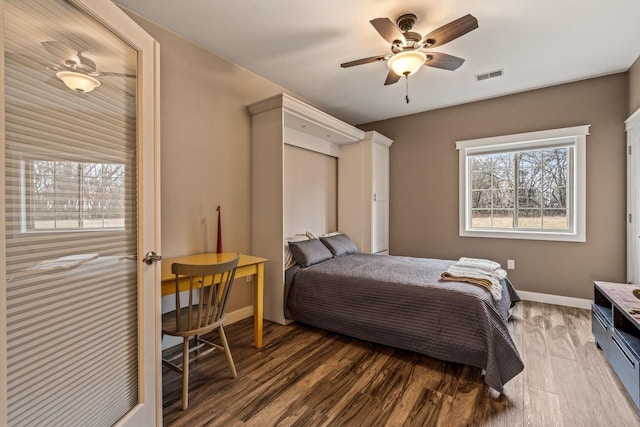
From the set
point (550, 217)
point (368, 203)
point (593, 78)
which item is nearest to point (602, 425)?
point (550, 217)

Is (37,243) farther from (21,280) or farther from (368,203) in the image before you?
(368,203)

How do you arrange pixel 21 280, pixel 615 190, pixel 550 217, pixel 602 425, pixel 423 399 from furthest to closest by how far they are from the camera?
1. pixel 550 217
2. pixel 615 190
3. pixel 423 399
4. pixel 602 425
5. pixel 21 280

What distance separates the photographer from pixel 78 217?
117 cm

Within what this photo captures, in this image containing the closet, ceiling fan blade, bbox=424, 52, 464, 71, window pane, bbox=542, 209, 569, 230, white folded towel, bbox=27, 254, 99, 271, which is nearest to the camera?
white folded towel, bbox=27, 254, 99, 271

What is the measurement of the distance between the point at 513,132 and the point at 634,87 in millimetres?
1090

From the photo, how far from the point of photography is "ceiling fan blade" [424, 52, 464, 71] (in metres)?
2.22

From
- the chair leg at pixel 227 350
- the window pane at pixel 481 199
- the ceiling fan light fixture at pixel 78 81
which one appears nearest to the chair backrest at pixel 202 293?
the chair leg at pixel 227 350

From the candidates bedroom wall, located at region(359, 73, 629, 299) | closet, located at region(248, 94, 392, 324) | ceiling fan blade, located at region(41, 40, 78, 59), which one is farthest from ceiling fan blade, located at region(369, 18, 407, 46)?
bedroom wall, located at region(359, 73, 629, 299)

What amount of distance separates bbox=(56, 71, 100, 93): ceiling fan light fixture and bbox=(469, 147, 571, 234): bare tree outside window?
14.1 feet

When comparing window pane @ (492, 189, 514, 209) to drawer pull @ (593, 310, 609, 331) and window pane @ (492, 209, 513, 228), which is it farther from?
drawer pull @ (593, 310, 609, 331)

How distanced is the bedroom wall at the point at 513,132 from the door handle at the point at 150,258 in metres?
3.59

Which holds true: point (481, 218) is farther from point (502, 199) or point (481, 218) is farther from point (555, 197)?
point (555, 197)

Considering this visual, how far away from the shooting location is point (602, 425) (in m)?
1.56

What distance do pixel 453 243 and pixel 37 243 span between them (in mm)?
4332
